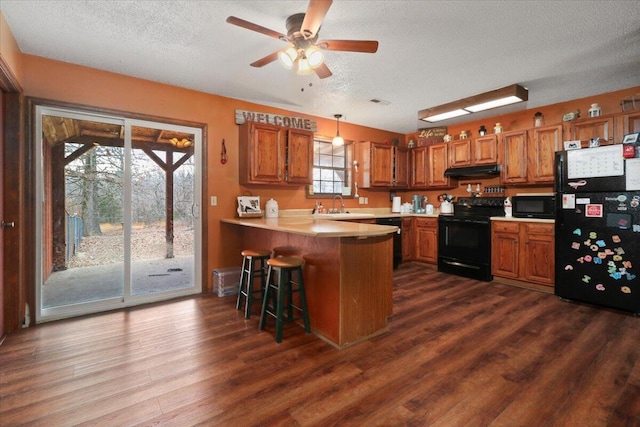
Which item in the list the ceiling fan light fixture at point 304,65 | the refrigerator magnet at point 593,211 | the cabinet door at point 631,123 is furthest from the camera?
the cabinet door at point 631,123

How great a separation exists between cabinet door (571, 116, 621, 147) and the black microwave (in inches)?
29.9

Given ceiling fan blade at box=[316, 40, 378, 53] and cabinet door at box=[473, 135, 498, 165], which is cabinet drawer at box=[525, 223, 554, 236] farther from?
ceiling fan blade at box=[316, 40, 378, 53]

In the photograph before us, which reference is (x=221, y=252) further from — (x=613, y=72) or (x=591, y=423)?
(x=613, y=72)

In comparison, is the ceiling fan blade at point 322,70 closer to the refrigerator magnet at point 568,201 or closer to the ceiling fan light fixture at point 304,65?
the ceiling fan light fixture at point 304,65

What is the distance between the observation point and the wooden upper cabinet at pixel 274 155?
12.6ft

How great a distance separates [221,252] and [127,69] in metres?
2.26

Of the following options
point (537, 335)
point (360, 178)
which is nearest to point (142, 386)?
point (537, 335)

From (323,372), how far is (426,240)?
3644mm

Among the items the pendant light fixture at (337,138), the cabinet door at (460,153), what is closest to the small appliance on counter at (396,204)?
the cabinet door at (460,153)

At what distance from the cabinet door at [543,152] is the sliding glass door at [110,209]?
4.44 m

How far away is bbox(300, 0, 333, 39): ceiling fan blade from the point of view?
1.68 metres

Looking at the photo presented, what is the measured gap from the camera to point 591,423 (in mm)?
1576

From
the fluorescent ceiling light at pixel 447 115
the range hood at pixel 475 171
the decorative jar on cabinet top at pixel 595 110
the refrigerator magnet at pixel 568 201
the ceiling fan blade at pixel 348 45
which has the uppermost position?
the fluorescent ceiling light at pixel 447 115

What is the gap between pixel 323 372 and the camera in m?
2.03
